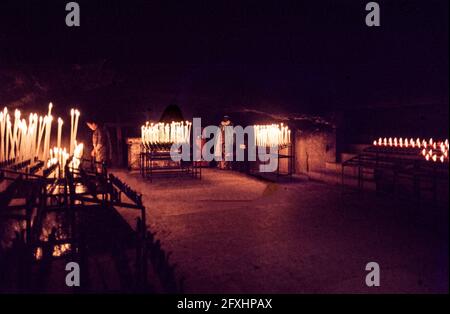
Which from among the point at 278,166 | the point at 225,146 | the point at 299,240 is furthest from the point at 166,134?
the point at 299,240

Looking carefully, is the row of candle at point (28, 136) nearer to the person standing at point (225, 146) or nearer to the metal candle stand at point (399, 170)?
the metal candle stand at point (399, 170)

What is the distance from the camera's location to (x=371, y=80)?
7.73m

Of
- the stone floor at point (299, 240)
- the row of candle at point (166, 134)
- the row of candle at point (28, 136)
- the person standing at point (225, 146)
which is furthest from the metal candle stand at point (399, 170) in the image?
the row of candle at point (28, 136)

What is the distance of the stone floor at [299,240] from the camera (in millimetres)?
4512

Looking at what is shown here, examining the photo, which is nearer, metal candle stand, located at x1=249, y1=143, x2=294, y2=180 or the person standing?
metal candle stand, located at x1=249, y1=143, x2=294, y2=180

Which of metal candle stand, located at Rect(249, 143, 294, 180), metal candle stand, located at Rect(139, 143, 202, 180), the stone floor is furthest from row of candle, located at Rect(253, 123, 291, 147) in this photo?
the stone floor

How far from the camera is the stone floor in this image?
4512mm

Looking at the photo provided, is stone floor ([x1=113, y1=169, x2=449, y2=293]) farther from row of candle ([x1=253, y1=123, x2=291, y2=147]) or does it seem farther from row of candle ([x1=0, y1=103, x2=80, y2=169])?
row of candle ([x1=253, y1=123, x2=291, y2=147])

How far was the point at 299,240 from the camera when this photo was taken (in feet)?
20.5

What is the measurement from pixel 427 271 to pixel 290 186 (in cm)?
756

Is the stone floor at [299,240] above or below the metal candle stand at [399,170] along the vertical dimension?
below

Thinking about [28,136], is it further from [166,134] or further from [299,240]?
[166,134]
